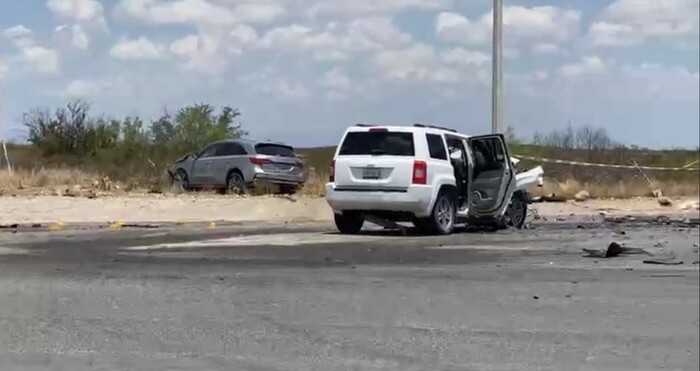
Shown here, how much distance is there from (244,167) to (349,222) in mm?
9238

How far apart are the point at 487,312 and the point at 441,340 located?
1.43 metres

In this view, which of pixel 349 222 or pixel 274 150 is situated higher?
pixel 274 150

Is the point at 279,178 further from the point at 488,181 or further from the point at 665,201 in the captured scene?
the point at 665,201

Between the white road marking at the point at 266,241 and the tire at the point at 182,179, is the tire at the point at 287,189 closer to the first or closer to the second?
the tire at the point at 182,179

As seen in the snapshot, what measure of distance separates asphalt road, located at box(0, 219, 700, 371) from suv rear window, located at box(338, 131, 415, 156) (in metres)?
1.81

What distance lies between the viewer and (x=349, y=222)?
58.3 feet

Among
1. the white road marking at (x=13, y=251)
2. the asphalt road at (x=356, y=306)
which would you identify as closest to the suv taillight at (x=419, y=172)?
the asphalt road at (x=356, y=306)

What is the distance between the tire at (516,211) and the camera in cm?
1812

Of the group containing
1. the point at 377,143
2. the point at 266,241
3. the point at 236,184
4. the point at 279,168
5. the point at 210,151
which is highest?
the point at 377,143

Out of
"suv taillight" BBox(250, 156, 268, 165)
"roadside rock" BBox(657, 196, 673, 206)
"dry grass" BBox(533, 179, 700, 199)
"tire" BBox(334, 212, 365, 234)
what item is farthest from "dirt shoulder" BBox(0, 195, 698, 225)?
"roadside rock" BBox(657, 196, 673, 206)

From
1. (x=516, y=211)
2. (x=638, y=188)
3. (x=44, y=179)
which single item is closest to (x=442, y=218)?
(x=516, y=211)

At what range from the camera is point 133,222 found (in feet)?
72.0

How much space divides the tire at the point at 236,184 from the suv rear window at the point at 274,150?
2.63 feet

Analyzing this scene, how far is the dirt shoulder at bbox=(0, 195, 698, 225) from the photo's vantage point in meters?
22.2
